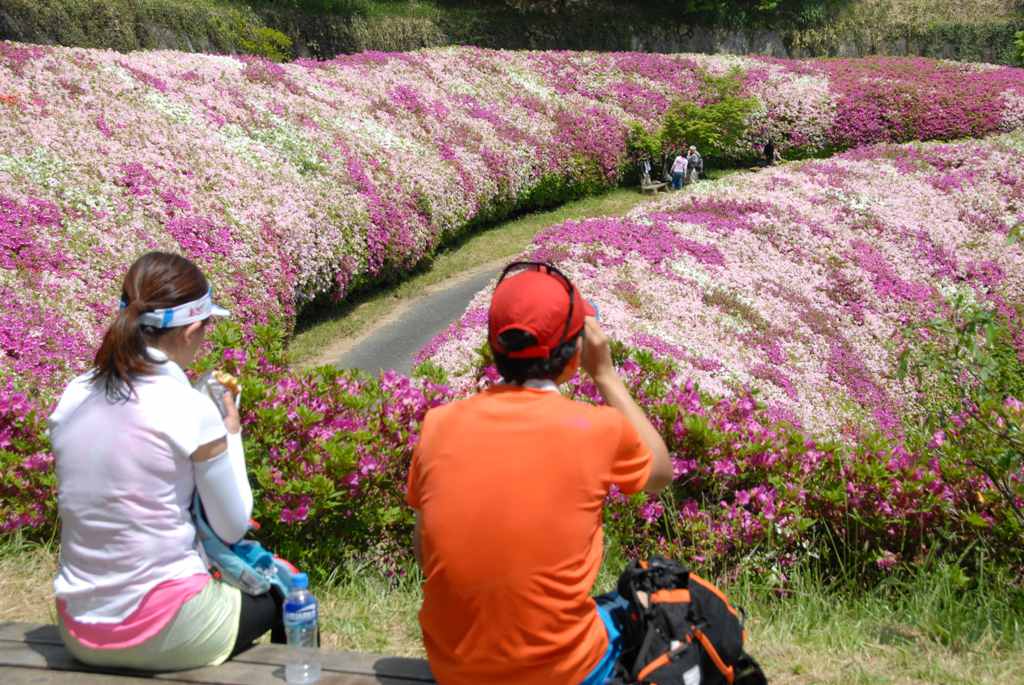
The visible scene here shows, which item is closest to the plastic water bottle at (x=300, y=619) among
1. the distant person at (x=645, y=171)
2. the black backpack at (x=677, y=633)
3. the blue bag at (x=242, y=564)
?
the blue bag at (x=242, y=564)

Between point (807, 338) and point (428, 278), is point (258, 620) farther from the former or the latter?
point (428, 278)

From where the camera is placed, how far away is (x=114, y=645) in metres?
3.51

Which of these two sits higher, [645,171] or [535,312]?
[535,312]

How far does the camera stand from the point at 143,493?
11.3 feet

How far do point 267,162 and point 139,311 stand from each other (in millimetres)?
13550

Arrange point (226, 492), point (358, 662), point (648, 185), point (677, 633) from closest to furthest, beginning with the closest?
point (677, 633) → point (226, 492) → point (358, 662) → point (648, 185)

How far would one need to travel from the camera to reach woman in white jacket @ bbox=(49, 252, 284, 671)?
3424mm

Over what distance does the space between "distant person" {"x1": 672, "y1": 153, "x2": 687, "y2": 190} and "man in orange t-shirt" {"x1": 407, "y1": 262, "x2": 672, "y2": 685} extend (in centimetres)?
2494

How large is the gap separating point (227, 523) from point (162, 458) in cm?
38

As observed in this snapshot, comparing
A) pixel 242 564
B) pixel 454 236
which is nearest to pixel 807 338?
pixel 454 236

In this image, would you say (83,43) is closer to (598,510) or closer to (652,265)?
(652,265)

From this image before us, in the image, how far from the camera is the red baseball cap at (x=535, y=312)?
3193 millimetres

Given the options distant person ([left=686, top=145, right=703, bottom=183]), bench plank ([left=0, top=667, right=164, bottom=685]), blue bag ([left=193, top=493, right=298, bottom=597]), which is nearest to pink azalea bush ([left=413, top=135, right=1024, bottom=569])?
blue bag ([left=193, top=493, right=298, bottom=597])

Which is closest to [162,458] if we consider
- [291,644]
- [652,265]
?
[291,644]
